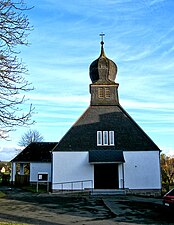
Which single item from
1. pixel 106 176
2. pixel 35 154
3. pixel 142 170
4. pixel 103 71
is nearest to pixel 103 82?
pixel 103 71

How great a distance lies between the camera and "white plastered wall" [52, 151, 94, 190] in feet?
82.0

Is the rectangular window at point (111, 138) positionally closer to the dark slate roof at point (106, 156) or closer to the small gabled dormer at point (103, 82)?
the dark slate roof at point (106, 156)

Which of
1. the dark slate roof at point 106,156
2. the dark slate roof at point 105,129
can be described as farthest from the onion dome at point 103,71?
the dark slate roof at point 106,156

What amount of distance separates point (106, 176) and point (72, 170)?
10.3 feet

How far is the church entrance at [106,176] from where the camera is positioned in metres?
25.6

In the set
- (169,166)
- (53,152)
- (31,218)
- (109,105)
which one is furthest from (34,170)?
(169,166)

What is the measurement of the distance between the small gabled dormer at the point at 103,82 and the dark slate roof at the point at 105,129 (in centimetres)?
104

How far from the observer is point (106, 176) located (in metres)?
25.9

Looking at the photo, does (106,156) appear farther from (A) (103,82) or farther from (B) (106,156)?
(A) (103,82)

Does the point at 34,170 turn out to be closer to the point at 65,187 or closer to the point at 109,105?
the point at 65,187

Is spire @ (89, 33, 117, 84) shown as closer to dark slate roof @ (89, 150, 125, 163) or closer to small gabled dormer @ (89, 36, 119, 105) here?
small gabled dormer @ (89, 36, 119, 105)

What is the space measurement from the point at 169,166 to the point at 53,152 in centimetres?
3665

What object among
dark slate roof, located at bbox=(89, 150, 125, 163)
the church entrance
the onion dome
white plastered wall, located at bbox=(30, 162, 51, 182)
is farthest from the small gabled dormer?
white plastered wall, located at bbox=(30, 162, 51, 182)

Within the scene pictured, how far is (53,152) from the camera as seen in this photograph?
25.6 m
